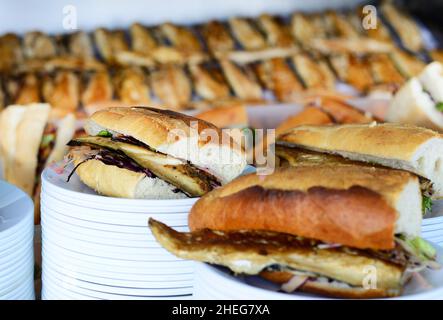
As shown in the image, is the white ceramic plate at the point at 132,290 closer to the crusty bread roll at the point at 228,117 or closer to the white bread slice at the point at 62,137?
the white bread slice at the point at 62,137

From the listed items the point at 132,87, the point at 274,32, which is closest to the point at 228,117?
the point at 132,87

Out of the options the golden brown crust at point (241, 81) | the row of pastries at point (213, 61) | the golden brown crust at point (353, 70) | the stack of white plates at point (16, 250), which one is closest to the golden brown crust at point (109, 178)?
the stack of white plates at point (16, 250)

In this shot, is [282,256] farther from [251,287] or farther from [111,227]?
[111,227]

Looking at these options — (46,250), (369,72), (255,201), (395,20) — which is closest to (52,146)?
(46,250)

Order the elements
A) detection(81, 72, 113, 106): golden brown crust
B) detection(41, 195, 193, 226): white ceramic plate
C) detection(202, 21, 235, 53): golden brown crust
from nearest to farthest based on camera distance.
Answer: detection(41, 195, 193, 226): white ceramic plate → detection(81, 72, 113, 106): golden brown crust → detection(202, 21, 235, 53): golden brown crust

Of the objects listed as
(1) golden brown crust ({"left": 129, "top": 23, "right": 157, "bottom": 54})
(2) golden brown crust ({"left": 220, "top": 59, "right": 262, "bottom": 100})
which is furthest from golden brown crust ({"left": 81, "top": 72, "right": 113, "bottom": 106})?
(2) golden brown crust ({"left": 220, "top": 59, "right": 262, "bottom": 100})

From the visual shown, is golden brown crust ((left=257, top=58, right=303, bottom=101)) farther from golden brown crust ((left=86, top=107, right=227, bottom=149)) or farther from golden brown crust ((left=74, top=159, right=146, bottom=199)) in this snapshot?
golden brown crust ((left=74, top=159, right=146, bottom=199))
